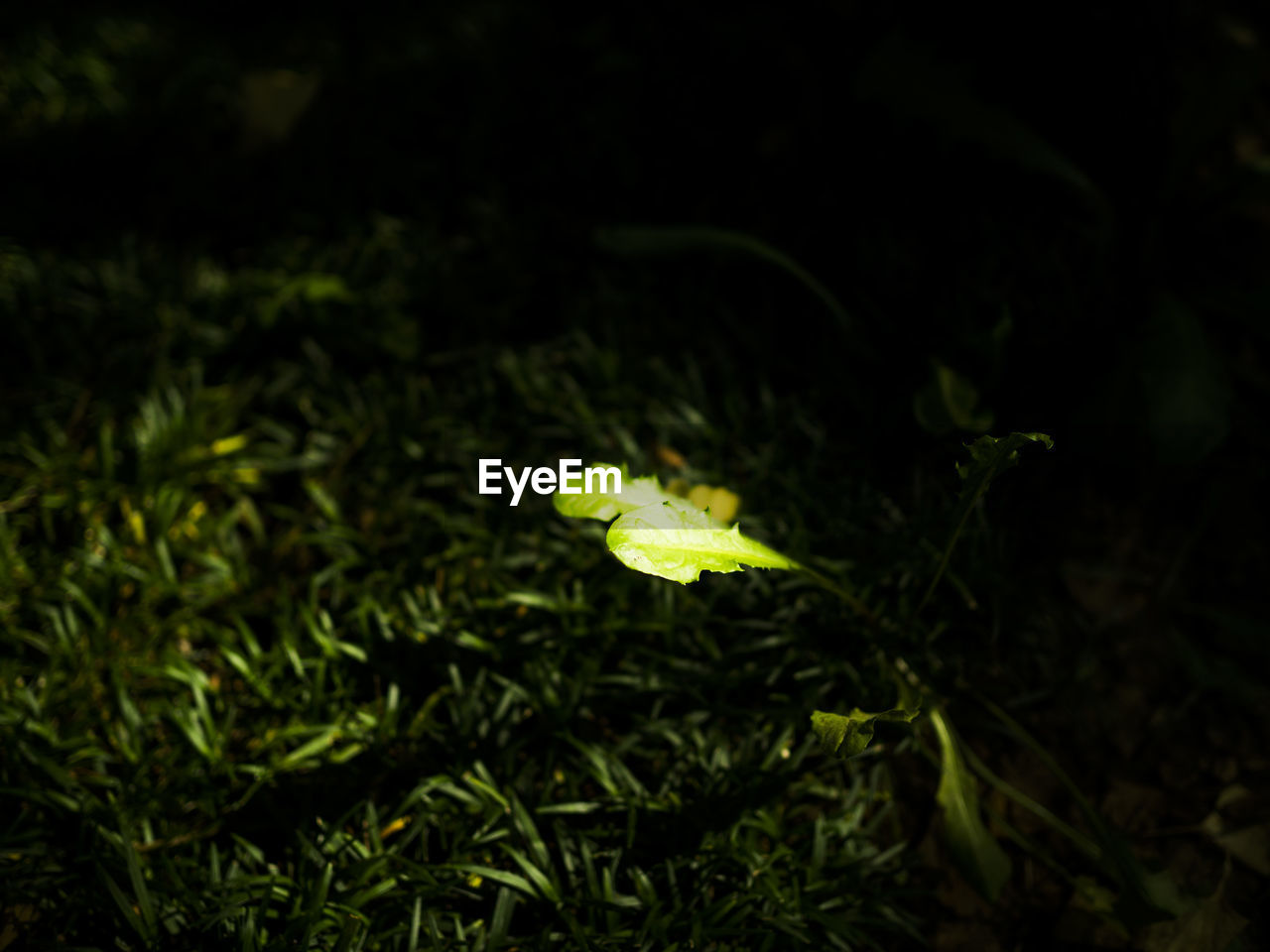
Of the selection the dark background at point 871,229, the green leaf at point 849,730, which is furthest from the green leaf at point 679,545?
the dark background at point 871,229

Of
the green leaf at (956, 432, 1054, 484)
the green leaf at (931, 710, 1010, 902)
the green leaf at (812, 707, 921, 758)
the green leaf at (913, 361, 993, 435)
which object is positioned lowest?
the green leaf at (931, 710, 1010, 902)

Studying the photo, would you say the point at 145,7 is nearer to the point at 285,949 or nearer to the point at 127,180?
the point at 127,180

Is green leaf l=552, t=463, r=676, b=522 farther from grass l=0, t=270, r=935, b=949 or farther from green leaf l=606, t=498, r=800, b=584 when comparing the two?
grass l=0, t=270, r=935, b=949

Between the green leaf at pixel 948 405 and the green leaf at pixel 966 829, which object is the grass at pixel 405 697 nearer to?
the green leaf at pixel 966 829

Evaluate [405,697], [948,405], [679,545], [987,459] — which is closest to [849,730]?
[679,545]

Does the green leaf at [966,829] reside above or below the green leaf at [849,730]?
below

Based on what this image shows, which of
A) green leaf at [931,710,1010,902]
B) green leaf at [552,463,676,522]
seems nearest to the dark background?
green leaf at [931,710,1010,902]

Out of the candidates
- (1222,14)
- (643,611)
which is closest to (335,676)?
(643,611)
